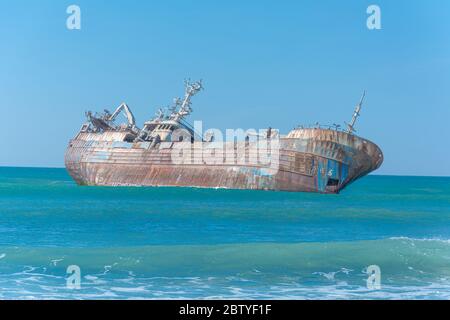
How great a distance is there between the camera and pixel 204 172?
50.9m

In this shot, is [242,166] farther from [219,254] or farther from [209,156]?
[219,254]

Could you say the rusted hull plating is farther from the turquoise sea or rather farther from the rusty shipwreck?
the turquoise sea

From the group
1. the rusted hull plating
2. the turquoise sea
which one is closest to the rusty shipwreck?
the rusted hull plating

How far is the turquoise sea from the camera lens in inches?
596

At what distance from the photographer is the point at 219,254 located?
2094cm

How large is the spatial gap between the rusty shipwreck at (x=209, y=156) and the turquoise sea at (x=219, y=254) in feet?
21.0

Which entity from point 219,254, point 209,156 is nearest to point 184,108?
point 209,156

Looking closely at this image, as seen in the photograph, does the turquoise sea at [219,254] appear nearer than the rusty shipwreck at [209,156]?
Yes

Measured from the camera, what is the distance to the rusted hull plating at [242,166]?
44.8 m

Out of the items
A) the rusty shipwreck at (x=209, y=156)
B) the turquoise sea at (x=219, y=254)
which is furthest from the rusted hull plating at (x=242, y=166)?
the turquoise sea at (x=219, y=254)

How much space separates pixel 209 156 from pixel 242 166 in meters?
3.09

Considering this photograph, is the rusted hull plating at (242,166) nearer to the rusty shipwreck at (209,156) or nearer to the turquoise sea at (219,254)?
the rusty shipwreck at (209,156)
